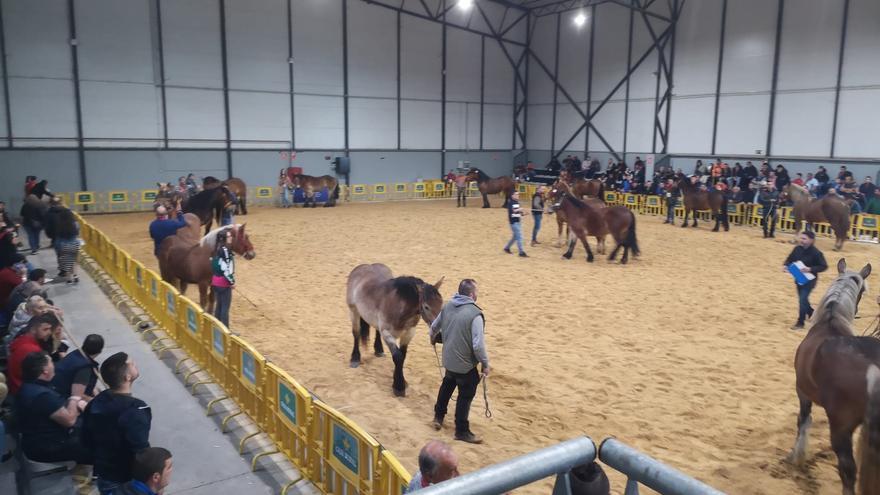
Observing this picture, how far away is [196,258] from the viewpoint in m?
10.0

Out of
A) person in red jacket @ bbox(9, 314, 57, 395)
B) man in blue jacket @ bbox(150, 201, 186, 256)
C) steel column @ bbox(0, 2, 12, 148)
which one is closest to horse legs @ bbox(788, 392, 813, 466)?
person in red jacket @ bbox(9, 314, 57, 395)

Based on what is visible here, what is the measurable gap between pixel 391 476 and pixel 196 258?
23.1 ft

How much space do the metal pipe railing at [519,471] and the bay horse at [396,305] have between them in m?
5.52

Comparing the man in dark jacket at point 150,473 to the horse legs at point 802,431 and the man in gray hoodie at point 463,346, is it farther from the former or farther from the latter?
the horse legs at point 802,431

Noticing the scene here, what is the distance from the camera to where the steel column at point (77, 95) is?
2408 cm

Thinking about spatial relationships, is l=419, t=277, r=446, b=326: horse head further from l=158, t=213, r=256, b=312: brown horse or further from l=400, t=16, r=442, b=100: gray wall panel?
l=400, t=16, r=442, b=100: gray wall panel

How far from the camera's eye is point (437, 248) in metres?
17.8

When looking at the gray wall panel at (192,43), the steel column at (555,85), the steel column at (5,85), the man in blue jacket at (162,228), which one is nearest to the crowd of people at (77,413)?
the man in blue jacket at (162,228)

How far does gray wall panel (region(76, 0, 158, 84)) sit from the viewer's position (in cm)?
2448

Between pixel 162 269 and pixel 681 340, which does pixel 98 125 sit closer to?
pixel 162 269

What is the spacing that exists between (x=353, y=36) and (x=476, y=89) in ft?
28.0

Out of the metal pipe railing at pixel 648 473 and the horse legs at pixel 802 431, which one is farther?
the horse legs at pixel 802 431

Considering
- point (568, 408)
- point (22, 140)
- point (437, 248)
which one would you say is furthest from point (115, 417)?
point (22, 140)

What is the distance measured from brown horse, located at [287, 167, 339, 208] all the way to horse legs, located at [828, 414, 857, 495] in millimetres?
25221
